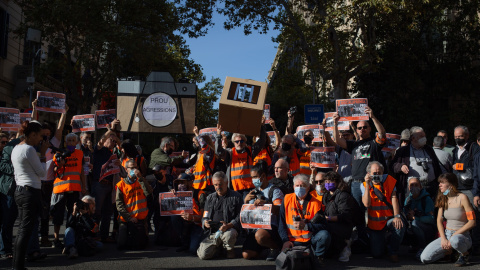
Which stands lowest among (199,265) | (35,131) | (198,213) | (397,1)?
(199,265)

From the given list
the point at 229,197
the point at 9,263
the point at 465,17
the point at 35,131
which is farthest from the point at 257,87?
the point at 465,17

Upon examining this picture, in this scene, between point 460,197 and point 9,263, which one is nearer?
point 9,263

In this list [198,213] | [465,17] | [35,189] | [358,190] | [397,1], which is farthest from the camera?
[465,17]

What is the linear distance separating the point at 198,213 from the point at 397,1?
1112 centimetres

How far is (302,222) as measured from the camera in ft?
24.5

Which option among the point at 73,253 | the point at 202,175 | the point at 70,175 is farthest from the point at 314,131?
the point at 73,253

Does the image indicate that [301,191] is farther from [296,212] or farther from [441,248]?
[441,248]

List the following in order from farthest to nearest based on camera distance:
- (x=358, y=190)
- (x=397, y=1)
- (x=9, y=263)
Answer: (x=397, y=1), (x=358, y=190), (x=9, y=263)

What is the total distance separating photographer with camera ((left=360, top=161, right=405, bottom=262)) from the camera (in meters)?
7.99

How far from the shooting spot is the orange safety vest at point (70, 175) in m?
8.86

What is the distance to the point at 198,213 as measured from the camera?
9.03 meters

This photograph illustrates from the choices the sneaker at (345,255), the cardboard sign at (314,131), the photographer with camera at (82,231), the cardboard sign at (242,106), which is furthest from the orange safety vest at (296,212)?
the cardboard sign at (314,131)

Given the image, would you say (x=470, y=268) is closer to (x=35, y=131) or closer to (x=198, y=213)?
(x=198, y=213)

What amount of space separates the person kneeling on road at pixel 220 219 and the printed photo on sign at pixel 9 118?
16.6ft
